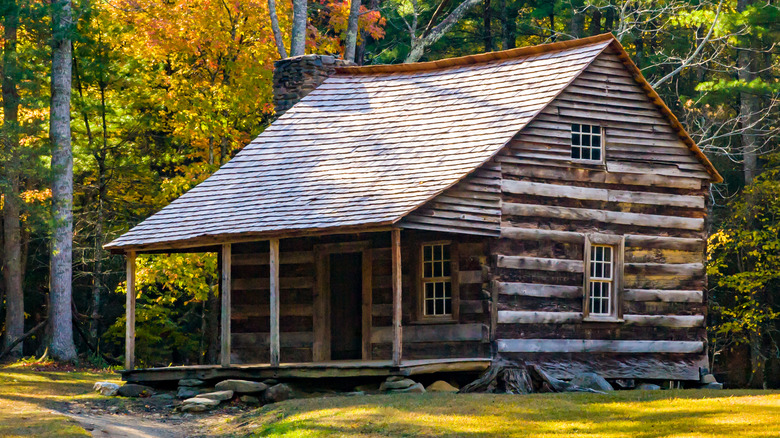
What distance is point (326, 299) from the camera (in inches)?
811

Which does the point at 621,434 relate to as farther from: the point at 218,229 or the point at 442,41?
the point at 442,41

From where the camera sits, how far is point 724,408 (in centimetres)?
1351

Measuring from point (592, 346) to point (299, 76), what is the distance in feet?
33.4

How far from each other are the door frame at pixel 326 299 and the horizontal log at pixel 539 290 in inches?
116

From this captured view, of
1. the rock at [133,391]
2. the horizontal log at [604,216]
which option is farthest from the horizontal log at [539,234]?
the rock at [133,391]

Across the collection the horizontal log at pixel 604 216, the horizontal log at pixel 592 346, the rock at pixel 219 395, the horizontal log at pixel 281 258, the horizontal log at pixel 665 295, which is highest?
the horizontal log at pixel 604 216

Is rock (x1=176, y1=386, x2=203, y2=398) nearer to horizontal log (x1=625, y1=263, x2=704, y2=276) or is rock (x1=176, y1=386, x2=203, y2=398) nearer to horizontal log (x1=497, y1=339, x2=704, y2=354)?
horizontal log (x1=497, y1=339, x2=704, y2=354)

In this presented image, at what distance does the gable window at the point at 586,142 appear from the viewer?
2028 centimetres

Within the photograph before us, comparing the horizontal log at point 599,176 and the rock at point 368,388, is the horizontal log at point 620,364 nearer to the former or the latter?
the rock at point 368,388

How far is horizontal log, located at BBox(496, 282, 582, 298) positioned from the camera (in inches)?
738

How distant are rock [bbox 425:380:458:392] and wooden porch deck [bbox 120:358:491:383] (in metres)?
0.25

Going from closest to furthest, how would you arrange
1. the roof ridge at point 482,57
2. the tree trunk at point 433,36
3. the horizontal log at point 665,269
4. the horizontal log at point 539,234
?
the horizontal log at point 539,234, the horizontal log at point 665,269, the roof ridge at point 482,57, the tree trunk at point 433,36

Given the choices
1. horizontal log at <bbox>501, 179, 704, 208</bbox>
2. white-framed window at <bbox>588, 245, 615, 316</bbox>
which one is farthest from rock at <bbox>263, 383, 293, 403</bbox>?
white-framed window at <bbox>588, 245, 615, 316</bbox>

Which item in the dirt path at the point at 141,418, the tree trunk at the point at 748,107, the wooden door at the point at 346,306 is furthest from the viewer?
the tree trunk at the point at 748,107
